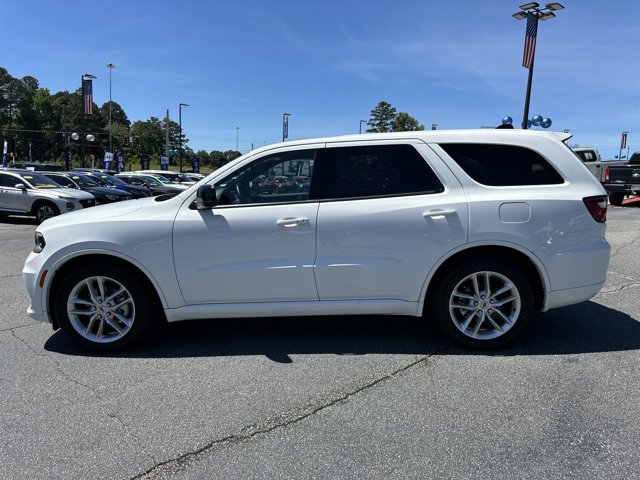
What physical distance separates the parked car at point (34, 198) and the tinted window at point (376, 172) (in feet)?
38.4

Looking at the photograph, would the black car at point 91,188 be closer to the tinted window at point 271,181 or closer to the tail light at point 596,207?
the tinted window at point 271,181

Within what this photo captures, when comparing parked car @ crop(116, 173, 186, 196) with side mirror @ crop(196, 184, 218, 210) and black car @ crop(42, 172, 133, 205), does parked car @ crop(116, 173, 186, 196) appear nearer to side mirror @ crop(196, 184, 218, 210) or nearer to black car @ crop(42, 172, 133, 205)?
black car @ crop(42, 172, 133, 205)

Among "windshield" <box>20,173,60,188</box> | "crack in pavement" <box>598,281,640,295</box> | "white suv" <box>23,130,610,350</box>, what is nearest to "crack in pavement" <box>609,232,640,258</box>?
"crack in pavement" <box>598,281,640,295</box>

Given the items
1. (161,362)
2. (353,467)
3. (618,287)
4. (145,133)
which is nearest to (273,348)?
(161,362)

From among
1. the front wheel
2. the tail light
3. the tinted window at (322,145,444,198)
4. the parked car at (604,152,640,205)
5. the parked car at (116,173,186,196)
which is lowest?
the front wheel

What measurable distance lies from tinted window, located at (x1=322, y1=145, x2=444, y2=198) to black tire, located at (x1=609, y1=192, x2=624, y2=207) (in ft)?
54.2

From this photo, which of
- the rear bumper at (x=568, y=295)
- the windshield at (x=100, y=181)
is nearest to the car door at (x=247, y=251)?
the rear bumper at (x=568, y=295)

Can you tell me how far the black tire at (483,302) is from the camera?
12.5ft

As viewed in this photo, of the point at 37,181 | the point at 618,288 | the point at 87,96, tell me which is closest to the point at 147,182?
the point at 37,181

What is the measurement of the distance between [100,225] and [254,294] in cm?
138

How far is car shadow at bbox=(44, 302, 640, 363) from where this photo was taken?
13.0 ft

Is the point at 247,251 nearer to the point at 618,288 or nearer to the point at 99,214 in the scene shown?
the point at 99,214

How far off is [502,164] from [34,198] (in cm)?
1375

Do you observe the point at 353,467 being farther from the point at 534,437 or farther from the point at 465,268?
the point at 465,268
